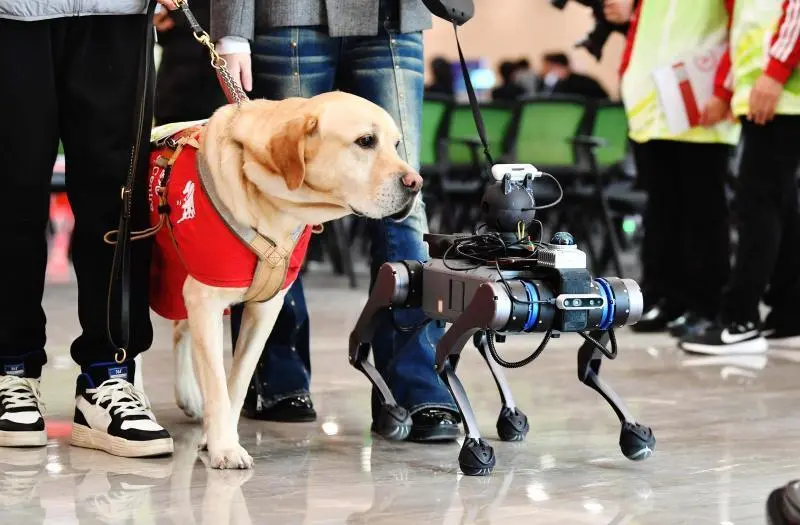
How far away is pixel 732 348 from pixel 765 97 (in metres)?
0.91

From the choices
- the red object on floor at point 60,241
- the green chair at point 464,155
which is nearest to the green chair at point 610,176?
the green chair at point 464,155

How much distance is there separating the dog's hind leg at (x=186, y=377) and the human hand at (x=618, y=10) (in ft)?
8.61

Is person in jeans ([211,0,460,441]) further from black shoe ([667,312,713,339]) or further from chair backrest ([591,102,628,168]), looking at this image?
chair backrest ([591,102,628,168])

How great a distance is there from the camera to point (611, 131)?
752 cm

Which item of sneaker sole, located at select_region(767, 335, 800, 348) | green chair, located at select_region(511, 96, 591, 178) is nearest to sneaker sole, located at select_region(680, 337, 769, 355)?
sneaker sole, located at select_region(767, 335, 800, 348)

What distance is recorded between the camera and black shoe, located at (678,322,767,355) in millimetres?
4270

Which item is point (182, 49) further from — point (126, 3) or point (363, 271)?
point (363, 271)

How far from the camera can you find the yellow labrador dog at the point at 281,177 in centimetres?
238

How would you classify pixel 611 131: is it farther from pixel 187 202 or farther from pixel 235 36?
pixel 187 202

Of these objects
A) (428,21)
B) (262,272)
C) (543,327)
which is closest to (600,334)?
(543,327)

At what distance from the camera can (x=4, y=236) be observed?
2674 mm

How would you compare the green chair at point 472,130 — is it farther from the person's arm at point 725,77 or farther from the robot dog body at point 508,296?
the robot dog body at point 508,296

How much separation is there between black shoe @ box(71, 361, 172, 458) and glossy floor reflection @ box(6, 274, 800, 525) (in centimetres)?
4

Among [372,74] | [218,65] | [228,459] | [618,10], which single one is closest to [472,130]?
[618,10]
